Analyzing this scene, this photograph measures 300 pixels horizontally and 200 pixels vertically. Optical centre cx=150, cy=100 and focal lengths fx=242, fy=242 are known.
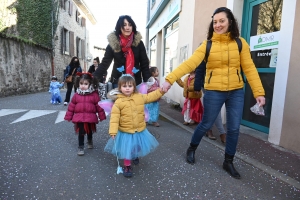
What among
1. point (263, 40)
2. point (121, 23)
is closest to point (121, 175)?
point (121, 23)

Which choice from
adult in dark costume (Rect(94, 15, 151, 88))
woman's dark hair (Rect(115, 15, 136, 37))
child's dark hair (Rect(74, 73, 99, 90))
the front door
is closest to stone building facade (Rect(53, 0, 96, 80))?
child's dark hair (Rect(74, 73, 99, 90))

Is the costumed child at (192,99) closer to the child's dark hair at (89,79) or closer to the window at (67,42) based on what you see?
the child's dark hair at (89,79)

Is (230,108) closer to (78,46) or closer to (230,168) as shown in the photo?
(230,168)

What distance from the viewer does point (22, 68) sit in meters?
11.9

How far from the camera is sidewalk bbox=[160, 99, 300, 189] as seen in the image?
→ 2939 mm

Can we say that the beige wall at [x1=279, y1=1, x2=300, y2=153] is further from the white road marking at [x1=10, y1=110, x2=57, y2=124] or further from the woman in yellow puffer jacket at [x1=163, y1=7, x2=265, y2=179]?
the white road marking at [x1=10, y1=110, x2=57, y2=124]

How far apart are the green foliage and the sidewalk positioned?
545 inches

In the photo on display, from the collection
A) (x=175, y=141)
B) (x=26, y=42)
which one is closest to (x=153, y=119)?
(x=175, y=141)

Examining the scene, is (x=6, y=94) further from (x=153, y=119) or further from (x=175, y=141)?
(x=175, y=141)

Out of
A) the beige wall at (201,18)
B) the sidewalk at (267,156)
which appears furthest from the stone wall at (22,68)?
the sidewalk at (267,156)

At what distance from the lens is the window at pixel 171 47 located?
914 centimetres

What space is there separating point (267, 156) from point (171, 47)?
715 cm

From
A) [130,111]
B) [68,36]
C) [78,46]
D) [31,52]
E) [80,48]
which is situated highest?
[68,36]

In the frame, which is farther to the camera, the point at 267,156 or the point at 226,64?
the point at 267,156
